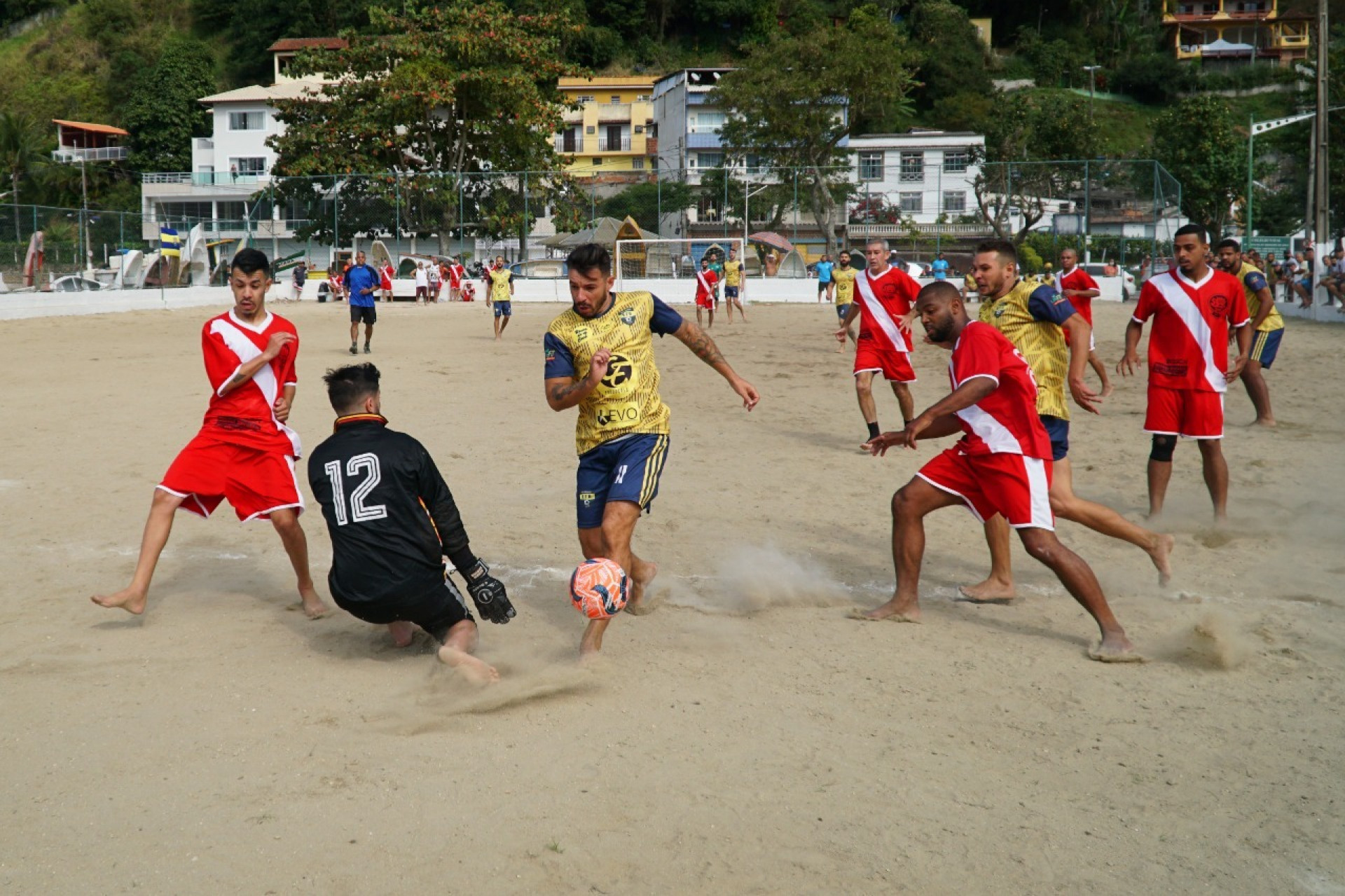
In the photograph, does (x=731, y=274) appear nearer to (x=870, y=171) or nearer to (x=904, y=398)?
(x=870, y=171)

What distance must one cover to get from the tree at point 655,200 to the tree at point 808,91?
15.5 m

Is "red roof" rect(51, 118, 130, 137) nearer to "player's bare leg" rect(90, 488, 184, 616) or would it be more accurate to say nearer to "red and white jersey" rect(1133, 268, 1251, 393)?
"player's bare leg" rect(90, 488, 184, 616)

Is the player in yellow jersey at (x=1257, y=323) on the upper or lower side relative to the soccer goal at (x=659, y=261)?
lower

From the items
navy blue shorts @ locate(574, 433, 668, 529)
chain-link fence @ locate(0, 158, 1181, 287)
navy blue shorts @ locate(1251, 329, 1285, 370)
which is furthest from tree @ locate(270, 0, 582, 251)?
navy blue shorts @ locate(574, 433, 668, 529)

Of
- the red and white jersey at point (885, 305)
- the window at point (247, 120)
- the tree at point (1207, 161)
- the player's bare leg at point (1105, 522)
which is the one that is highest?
the window at point (247, 120)

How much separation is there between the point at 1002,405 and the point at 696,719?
215 cm

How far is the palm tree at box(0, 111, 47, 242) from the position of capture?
239ft

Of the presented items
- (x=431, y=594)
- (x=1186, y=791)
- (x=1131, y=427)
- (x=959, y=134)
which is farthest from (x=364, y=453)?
(x=959, y=134)

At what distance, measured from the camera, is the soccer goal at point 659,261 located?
126 feet

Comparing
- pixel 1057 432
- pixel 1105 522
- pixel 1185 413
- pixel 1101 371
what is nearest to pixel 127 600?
pixel 1105 522

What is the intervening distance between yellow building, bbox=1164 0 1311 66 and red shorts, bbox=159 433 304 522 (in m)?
119

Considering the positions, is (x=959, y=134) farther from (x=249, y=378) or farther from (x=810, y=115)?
(x=249, y=378)

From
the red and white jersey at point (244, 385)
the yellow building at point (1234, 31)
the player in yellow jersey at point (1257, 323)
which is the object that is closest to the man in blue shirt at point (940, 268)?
the player in yellow jersey at point (1257, 323)

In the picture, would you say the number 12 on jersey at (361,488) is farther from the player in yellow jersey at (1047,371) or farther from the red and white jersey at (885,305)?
the red and white jersey at (885,305)
